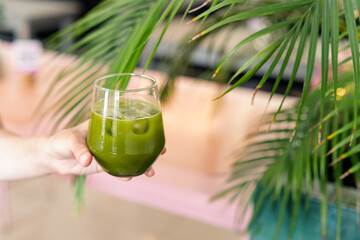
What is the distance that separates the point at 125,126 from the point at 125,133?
1cm

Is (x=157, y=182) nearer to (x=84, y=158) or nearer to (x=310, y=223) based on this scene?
(x=310, y=223)

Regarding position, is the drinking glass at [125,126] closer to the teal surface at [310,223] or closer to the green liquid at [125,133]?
the green liquid at [125,133]

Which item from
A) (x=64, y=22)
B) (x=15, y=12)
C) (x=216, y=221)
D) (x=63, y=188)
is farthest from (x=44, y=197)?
(x=64, y=22)

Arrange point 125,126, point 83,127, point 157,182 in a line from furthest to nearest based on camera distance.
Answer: point 157,182 < point 83,127 < point 125,126

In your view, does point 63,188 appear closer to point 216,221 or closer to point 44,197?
point 44,197

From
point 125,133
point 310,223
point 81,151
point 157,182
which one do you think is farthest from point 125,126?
point 157,182

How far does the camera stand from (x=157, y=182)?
1.96 meters

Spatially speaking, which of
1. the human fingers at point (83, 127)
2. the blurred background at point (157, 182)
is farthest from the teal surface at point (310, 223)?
the human fingers at point (83, 127)

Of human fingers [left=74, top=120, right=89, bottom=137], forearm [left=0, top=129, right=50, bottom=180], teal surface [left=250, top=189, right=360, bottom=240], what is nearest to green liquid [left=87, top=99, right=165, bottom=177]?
human fingers [left=74, top=120, right=89, bottom=137]

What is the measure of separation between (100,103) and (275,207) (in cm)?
80

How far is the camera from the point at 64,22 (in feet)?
16.8

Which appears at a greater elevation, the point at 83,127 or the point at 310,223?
the point at 83,127

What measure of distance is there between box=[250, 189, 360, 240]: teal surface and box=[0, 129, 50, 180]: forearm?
2.07ft

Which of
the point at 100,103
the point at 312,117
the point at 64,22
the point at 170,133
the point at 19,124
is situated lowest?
the point at 64,22
